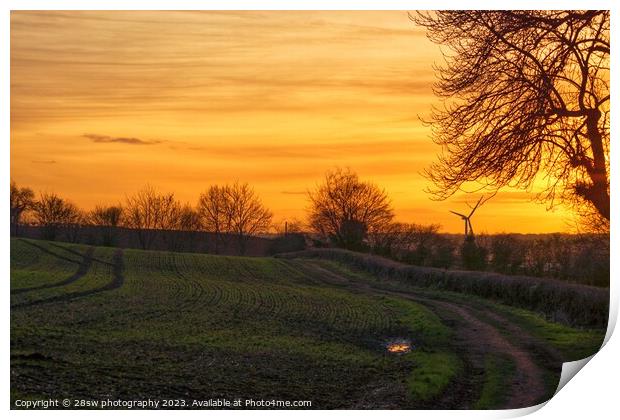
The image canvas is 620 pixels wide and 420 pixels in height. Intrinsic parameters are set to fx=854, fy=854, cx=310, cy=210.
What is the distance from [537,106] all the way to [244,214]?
75.8 feet

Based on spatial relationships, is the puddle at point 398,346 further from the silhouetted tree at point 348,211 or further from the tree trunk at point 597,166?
the silhouetted tree at point 348,211

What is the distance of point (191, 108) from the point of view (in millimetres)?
24516

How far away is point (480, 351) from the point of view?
75.8ft

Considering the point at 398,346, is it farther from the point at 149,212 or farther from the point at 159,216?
the point at 159,216

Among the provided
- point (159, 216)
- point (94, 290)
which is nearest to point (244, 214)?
point (159, 216)

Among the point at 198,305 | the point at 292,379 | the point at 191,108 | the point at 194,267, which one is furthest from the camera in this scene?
the point at 194,267

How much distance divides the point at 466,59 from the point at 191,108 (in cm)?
790

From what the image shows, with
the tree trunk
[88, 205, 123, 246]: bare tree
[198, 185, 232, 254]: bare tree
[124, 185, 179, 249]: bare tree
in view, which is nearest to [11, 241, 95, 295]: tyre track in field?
[88, 205, 123, 246]: bare tree

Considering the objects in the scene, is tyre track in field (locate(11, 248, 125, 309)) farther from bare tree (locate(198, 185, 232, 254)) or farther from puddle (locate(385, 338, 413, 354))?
puddle (locate(385, 338, 413, 354))

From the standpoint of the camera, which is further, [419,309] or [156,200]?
[156,200]

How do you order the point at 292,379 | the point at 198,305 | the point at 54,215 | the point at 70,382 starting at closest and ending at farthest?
the point at 70,382 → the point at 292,379 → the point at 198,305 → the point at 54,215

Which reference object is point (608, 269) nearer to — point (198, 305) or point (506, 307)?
point (506, 307)

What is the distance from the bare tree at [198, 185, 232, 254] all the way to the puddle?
36.9ft

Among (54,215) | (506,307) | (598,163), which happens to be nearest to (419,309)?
(506,307)
